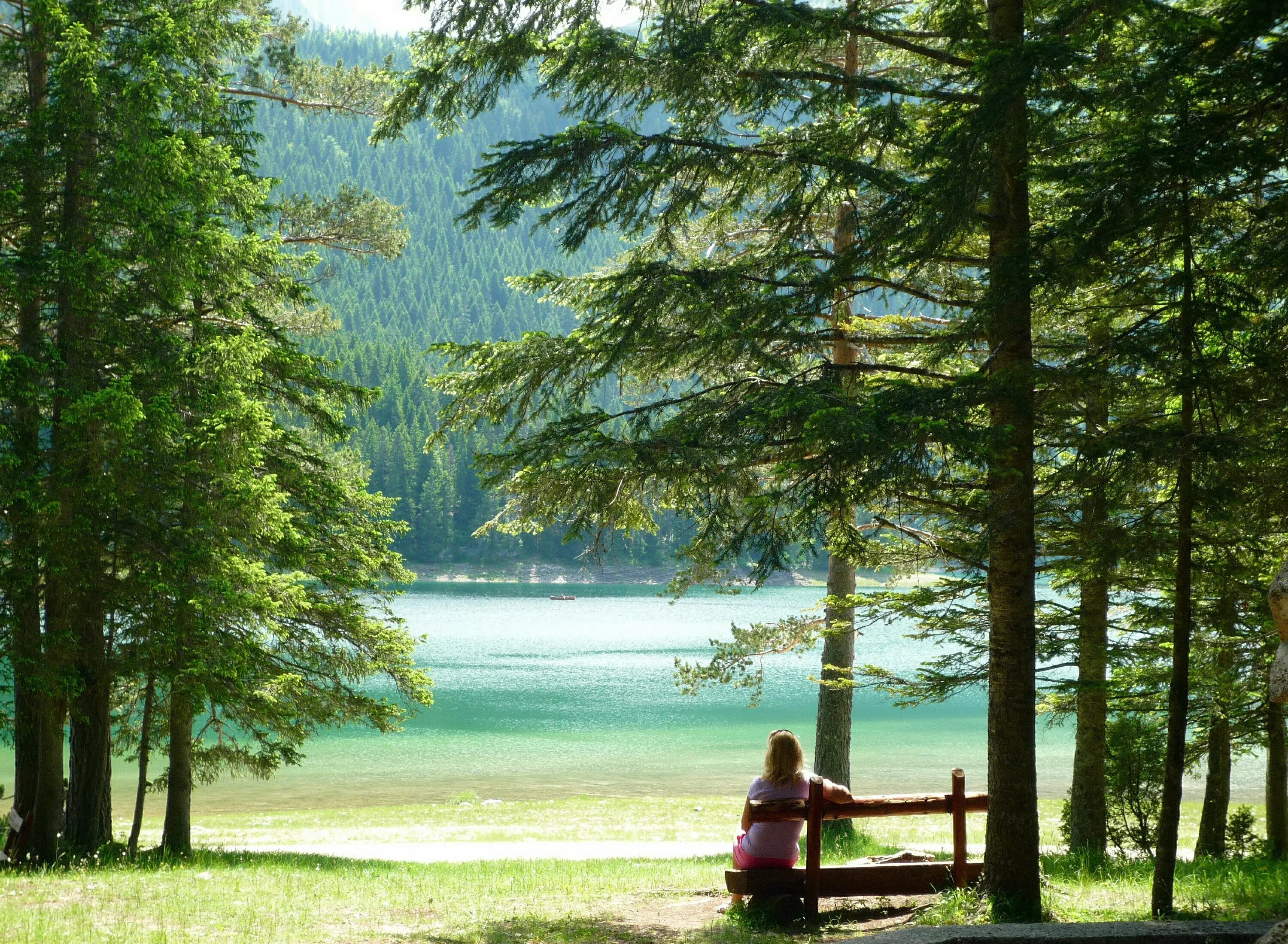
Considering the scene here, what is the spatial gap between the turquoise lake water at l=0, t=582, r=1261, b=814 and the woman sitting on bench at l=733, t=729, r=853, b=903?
417cm

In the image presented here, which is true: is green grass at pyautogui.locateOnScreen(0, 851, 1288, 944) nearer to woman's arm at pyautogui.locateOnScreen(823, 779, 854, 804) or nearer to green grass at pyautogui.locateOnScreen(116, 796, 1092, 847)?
woman's arm at pyautogui.locateOnScreen(823, 779, 854, 804)

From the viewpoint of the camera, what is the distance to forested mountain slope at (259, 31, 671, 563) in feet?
283

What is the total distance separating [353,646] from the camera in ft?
36.1

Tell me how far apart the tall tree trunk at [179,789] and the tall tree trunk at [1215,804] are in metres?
9.71

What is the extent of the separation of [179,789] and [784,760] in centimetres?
734

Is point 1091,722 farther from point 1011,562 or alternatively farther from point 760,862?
point 760,862

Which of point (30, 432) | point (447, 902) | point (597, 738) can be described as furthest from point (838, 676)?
point (597, 738)

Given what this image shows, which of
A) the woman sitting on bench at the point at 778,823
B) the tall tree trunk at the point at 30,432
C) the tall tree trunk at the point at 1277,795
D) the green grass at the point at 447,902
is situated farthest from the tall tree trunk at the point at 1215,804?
the tall tree trunk at the point at 30,432

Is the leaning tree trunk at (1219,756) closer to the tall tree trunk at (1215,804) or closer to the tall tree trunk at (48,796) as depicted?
the tall tree trunk at (1215,804)

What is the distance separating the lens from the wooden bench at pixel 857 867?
5.58 metres

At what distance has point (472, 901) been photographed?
22.0 ft

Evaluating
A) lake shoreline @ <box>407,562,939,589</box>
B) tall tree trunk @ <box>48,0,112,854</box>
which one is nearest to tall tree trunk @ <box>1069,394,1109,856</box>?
tall tree trunk @ <box>48,0,112,854</box>

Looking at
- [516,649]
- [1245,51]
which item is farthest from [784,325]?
[516,649]

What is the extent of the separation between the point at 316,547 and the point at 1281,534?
335 inches
